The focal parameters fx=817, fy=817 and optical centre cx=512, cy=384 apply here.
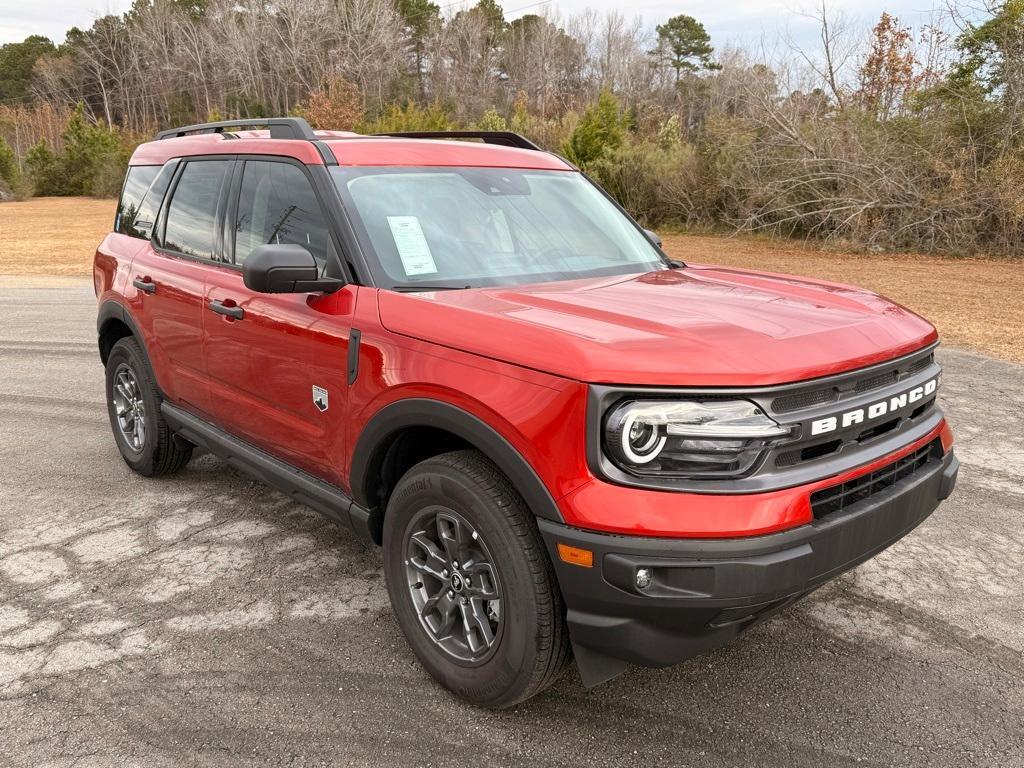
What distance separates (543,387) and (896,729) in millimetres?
1651

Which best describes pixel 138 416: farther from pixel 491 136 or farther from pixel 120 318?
pixel 491 136

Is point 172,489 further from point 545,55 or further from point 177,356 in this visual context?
point 545,55

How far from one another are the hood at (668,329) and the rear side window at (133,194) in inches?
107

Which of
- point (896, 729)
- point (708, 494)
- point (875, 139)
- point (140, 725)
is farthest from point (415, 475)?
point (875, 139)

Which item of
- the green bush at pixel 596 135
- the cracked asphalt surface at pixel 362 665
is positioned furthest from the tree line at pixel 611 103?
the cracked asphalt surface at pixel 362 665

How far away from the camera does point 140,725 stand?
271 cm

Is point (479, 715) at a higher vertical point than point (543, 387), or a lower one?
lower

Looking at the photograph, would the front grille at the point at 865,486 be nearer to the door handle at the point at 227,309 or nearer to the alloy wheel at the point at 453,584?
the alloy wheel at the point at 453,584

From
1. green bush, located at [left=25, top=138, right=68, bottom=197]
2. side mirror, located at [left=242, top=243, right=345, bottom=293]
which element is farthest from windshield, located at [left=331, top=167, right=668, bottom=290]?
green bush, located at [left=25, top=138, right=68, bottom=197]

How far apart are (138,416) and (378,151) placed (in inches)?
101

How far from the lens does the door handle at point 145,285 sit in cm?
443

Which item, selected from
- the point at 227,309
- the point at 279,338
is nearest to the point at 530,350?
the point at 279,338

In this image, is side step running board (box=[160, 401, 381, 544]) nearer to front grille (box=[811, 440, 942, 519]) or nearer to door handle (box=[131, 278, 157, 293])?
door handle (box=[131, 278, 157, 293])

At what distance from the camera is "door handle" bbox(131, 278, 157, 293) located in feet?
14.5
